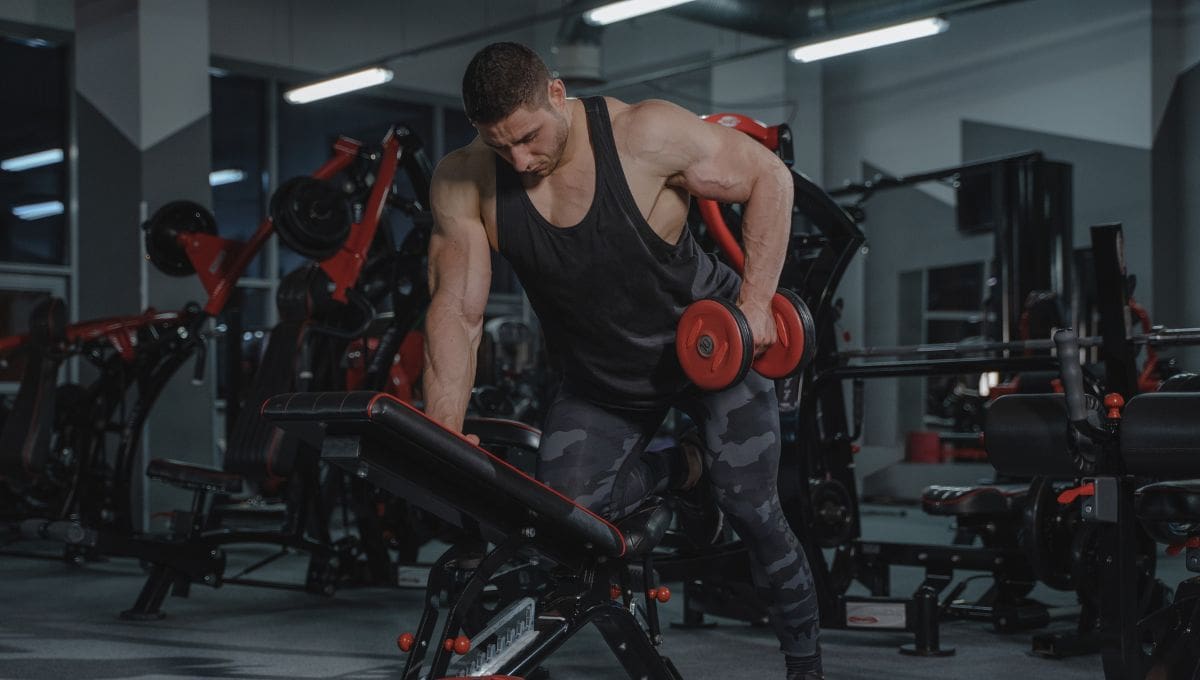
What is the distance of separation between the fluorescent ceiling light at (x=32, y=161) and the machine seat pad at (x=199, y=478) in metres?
5.78

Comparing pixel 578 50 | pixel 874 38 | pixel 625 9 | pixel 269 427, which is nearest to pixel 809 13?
pixel 874 38

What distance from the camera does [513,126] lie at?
2088 millimetres

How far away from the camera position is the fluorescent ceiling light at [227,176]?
10148mm

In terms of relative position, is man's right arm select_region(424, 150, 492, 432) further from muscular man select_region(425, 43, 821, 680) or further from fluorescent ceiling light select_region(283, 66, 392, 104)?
fluorescent ceiling light select_region(283, 66, 392, 104)

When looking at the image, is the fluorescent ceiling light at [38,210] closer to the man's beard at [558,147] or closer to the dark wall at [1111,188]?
the dark wall at [1111,188]

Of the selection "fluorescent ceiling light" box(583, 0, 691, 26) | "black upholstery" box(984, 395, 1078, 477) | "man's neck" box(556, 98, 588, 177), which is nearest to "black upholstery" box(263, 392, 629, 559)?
"man's neck" box(556, 98, 588, 177)

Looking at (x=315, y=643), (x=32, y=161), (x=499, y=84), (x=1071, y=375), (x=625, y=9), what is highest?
(x=625, y=9)

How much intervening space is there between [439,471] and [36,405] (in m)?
3.72

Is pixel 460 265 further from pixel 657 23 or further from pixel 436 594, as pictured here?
pixel 657 23

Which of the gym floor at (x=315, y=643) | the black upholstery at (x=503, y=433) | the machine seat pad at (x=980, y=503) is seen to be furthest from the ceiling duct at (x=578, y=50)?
the black upholstery at (x=503, y=433)

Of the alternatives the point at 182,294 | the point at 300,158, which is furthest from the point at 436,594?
the point at 300,158

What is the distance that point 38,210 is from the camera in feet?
29.8

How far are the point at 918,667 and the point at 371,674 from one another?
140 cm

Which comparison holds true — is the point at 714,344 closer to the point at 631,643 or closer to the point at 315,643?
the point at 631,643
